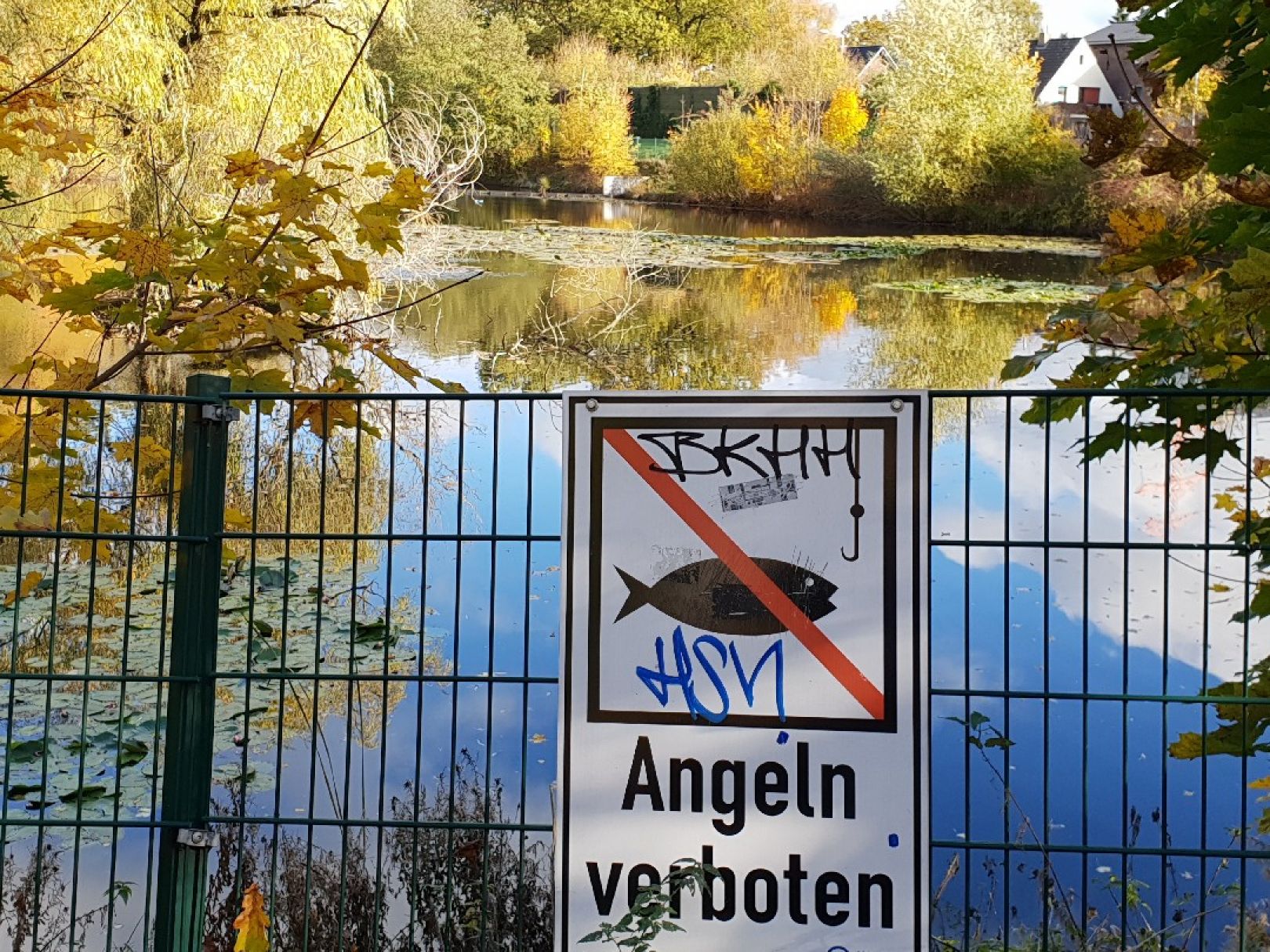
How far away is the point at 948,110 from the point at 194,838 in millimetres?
27319

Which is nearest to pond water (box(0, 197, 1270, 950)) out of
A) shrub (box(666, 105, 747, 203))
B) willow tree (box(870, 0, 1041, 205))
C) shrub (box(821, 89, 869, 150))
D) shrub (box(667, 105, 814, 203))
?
shrub (box(666, 105, 747, 203))

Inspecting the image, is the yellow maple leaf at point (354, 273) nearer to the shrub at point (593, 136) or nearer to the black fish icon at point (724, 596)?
the black fish icon at point (724, 596)

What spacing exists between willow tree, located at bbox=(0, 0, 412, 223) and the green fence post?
8.77m

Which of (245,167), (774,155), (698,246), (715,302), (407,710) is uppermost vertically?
(774,155)

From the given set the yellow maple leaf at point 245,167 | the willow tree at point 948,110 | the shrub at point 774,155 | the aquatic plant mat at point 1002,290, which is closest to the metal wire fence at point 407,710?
the yellow maple leaf at point 245,167

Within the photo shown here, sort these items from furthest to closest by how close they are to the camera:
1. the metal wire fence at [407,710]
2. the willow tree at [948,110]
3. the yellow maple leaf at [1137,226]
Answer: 1. the willow tree at [948,110]
2. the yellow maple leaf at [1137,226]
3. the metal wire fence at [407,710]

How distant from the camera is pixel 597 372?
56.3 ft

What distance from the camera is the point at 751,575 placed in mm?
1844

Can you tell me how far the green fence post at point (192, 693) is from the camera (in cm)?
211

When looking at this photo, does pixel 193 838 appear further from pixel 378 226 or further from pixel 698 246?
pixel 698 246

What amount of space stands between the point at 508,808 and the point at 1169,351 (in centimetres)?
348

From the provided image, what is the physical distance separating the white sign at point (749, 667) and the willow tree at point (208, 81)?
362 inches

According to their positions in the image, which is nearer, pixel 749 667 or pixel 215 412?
pixel 749 667

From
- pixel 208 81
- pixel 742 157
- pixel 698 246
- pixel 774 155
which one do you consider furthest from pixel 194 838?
pixel 774 155
